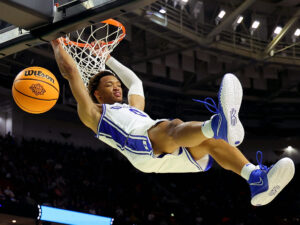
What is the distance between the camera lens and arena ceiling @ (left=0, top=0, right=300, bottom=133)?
9.66m

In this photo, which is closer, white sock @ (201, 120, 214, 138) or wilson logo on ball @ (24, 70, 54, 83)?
white sock @ (201, 120, 214, 138)

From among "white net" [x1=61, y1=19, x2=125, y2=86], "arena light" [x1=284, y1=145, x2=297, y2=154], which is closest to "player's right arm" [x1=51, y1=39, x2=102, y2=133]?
"white net" [x1=61, y1=19, x2=125, y2=86]

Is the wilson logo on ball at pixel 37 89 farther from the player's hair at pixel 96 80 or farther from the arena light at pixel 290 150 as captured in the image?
the arena light at pixel 290 150

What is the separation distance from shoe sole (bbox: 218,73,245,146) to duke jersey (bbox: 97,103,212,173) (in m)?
0.54

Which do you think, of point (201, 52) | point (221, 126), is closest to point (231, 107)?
point (221, 126)

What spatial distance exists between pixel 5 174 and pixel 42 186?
88cm

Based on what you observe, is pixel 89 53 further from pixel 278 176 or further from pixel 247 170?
pixel 278 176

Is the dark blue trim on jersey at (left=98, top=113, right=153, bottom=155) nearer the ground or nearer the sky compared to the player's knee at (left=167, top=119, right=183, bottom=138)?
nearer the ground

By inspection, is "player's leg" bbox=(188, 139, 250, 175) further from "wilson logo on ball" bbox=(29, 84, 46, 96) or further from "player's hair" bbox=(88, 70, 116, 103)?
"wilson logo on ball" bbox=(29, 84, 46, 96)

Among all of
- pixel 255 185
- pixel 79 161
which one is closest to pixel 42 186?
pixel 79 161

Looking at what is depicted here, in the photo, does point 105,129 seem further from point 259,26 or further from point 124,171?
point 124,171

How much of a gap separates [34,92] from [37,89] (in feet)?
0.15

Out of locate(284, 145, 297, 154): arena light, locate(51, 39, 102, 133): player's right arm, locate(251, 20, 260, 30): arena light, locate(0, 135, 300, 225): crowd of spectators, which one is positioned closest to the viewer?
locate(51, 39, 102, 133): player's right arm

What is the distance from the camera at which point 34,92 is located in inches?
153
